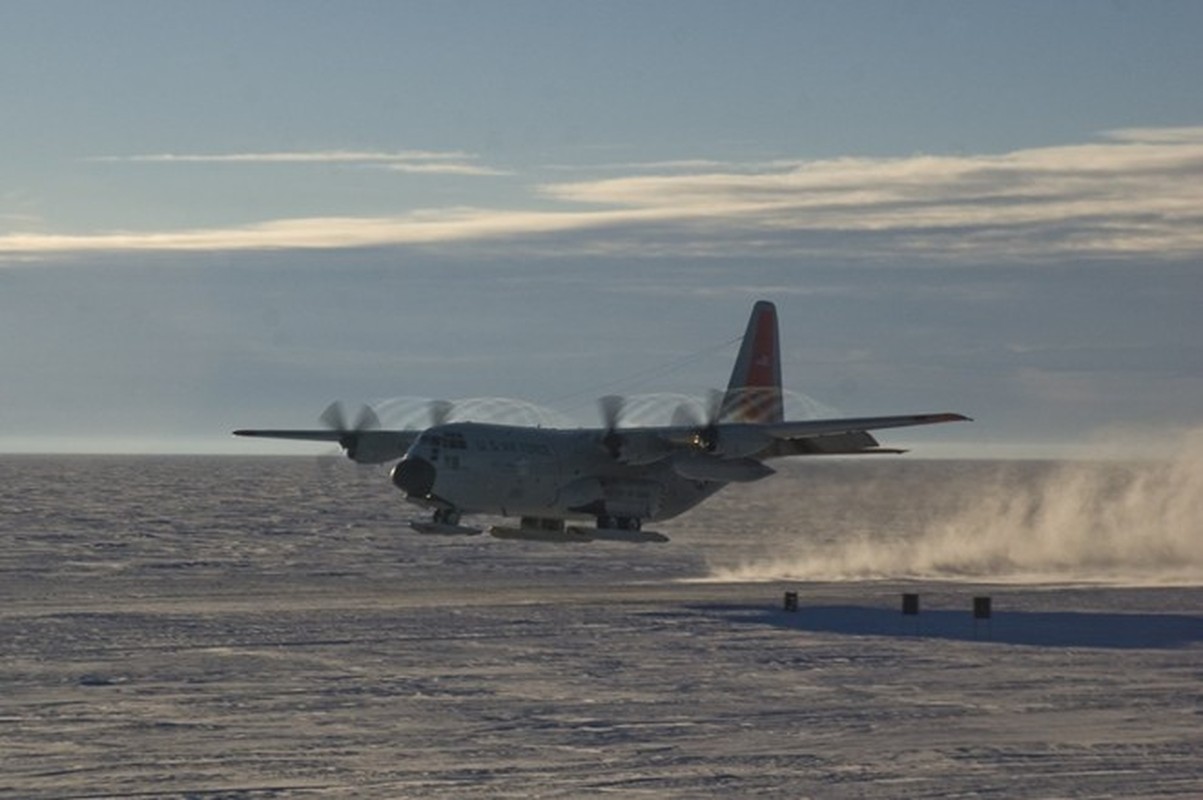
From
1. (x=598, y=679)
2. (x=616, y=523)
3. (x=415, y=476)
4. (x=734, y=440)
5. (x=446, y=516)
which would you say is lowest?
(x=598, y=679)

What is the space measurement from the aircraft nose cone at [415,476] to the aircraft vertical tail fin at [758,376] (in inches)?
563

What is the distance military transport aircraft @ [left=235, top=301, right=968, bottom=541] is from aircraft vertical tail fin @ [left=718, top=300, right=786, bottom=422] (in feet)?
13.9

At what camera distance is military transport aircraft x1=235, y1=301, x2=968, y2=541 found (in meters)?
59.7

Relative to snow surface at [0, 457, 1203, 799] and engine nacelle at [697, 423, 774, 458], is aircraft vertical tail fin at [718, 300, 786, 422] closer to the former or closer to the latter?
snow surface at [0, 457, 1203, 799]

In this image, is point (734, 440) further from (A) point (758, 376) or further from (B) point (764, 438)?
(A) point (758, 376)

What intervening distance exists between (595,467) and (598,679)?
28341 mm

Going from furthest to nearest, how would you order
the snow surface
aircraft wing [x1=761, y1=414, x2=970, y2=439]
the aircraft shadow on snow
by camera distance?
aircraft wing [x1=761, y1=414, x2=970, y2=439] → the aircraft shadow on snow → the snow surface

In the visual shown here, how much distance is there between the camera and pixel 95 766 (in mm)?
25781

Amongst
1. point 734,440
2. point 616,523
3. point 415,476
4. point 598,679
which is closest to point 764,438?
point 734,440

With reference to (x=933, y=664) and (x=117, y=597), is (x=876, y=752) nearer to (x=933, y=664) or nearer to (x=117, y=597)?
(x=933, y=664)

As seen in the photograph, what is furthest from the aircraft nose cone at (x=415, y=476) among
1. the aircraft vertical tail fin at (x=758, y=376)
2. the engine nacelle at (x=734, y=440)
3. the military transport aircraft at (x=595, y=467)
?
the aircraft vertical tail fin at (x=758, y=376)

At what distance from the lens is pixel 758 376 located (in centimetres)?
7131

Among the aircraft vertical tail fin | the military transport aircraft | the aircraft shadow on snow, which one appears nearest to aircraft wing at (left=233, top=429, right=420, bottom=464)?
the military transport aircraft

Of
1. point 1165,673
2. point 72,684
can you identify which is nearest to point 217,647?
point 72,684
